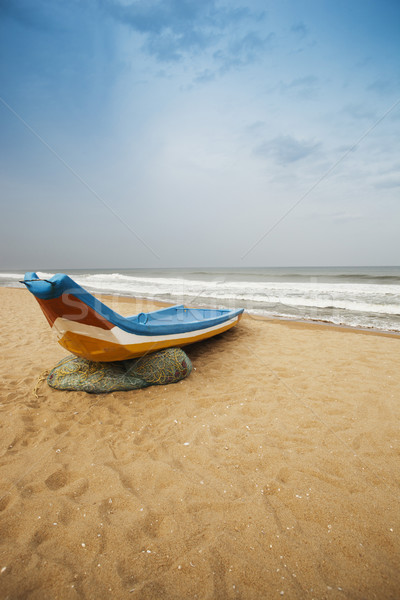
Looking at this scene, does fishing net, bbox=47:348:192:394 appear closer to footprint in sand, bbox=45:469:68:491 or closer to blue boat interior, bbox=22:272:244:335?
blue boat interior, bbox=22:272:244:335

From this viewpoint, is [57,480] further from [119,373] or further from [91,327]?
[119,373]

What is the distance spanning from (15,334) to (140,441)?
17.4 ft

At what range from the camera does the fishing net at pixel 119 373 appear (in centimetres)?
355

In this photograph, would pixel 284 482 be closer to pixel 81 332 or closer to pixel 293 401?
pixel 293 401

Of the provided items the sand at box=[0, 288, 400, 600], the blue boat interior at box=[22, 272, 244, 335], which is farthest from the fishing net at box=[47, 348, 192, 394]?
the blue boat interior at box=[22, 272, 244, 335]

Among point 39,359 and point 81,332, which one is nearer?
point 81,332

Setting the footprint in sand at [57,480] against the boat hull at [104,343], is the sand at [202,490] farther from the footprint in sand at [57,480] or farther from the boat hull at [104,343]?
the boat hull at [104,343]

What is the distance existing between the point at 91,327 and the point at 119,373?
3.51ft

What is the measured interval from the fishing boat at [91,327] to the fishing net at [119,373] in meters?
0.22

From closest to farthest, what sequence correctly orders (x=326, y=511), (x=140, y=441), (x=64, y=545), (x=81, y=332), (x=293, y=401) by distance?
(x=64, y=545) < (x=326, y=511) < (x=140, y=441) < (x=81, y=332) < (x=293, y=401)

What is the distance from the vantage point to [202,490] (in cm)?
211

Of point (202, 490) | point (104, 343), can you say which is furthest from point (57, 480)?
point (104, 343)

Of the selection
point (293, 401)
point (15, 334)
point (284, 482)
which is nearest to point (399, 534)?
point (284, 482)

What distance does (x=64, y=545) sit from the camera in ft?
5.54
